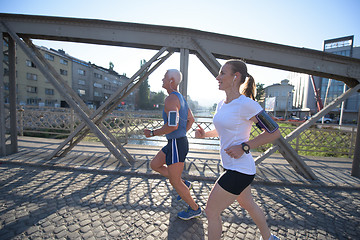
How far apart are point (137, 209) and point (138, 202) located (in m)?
0.20

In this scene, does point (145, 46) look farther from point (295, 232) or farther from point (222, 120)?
point (295, 232)

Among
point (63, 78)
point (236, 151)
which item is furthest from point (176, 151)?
point (63, 78)

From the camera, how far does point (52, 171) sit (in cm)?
408

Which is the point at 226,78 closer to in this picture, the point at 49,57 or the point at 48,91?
the point at 49,57

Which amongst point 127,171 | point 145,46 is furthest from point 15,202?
point 145,46

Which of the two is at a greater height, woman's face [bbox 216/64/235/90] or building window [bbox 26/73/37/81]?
building window [bbox 26/73/37/81]

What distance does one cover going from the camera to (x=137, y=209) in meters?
2.74

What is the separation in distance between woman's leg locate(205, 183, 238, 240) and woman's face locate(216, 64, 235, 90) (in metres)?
0.97

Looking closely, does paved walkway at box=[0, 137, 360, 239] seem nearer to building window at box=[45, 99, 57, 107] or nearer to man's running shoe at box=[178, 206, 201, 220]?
man's running shoe at box=[178, 206, 201, 220]

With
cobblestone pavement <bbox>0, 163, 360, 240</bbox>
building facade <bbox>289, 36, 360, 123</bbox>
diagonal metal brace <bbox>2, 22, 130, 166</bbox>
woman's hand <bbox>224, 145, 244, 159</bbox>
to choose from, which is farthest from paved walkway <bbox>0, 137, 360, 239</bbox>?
building facade <bbox>289, 36, 360, 123</bbox>

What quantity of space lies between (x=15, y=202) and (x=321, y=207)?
5179 millimetres

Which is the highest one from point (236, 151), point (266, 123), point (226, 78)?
point (226, 78)

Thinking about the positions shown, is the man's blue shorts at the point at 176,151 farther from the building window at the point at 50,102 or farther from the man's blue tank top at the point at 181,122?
the building window at the point at 50,102

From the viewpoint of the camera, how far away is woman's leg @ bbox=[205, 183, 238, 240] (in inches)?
61.9
